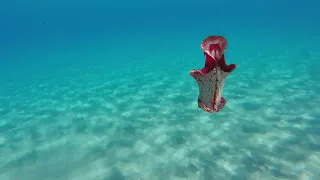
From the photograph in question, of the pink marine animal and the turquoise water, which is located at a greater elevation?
the pink marine animal

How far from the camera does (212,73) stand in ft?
7.77

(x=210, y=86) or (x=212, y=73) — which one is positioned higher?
(x=212, y=73)

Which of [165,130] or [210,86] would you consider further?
[165,130]

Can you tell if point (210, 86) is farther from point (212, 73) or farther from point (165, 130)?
point (165, 130)

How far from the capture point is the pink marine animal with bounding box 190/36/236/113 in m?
2.20

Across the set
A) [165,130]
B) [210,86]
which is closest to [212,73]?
[210,86]

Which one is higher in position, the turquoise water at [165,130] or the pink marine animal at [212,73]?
the pink marine animal at [212,73]

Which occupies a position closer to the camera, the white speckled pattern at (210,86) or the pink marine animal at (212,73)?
the pink marine animal at (212,73)

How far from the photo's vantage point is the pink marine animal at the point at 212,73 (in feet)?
7.21

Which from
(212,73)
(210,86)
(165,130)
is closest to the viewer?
(212,73)

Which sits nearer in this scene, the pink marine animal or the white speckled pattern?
the pink marine animal

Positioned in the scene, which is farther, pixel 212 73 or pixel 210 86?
pixel 210 86

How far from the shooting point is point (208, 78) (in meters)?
2.42

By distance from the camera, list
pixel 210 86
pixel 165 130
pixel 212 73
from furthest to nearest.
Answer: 1. pixel 165 130
2. pixel 210 86
3. pixel 212 73
